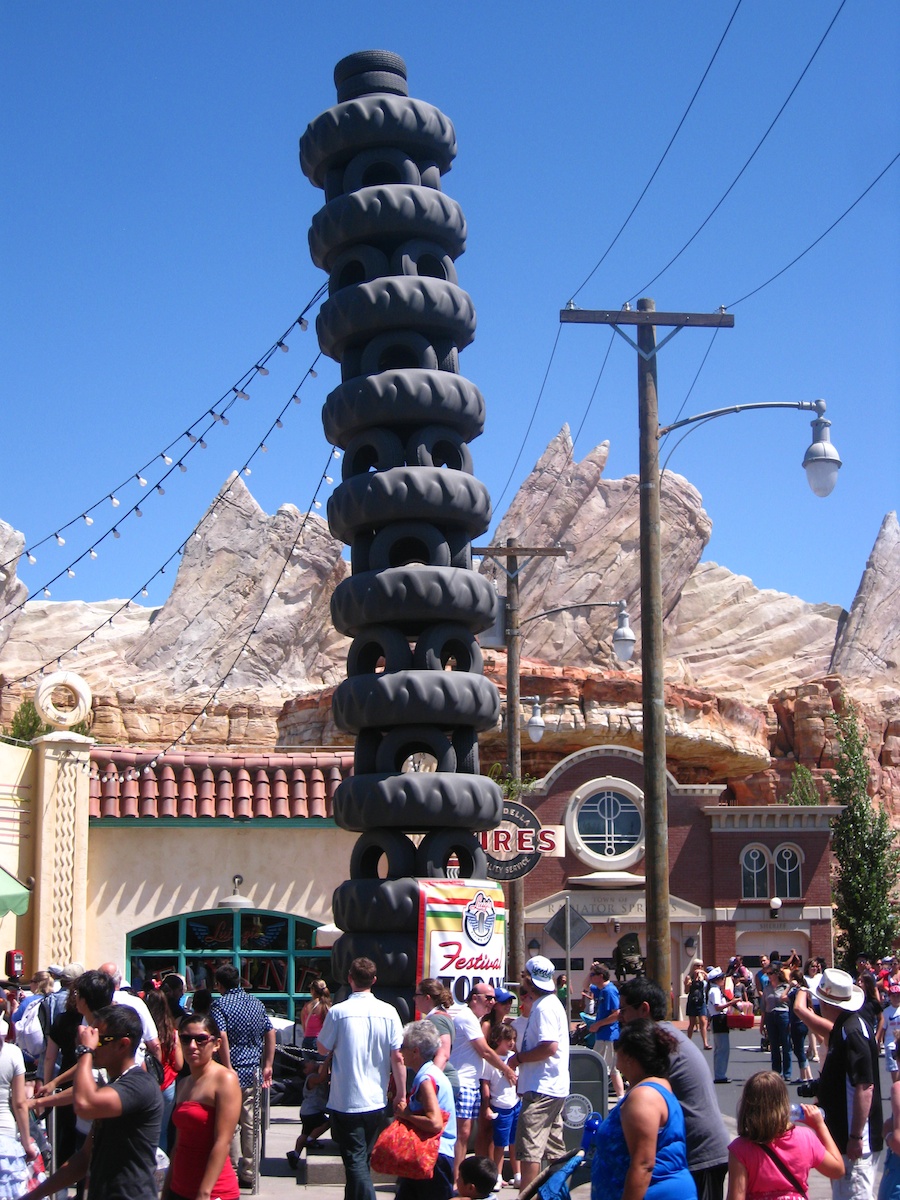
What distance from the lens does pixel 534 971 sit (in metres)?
9.80

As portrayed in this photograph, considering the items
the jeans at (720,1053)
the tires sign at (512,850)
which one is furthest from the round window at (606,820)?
the jeans at (720,1053)

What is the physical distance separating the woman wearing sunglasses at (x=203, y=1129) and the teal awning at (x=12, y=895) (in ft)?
43.6

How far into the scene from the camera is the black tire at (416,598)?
13.5m

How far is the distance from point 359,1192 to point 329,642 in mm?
93148

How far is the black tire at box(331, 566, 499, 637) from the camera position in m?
13.5

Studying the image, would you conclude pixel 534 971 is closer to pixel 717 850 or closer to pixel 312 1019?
pixel 312 1019

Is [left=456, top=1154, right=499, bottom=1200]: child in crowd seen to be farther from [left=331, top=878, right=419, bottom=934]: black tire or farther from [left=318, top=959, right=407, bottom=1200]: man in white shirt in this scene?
[left=331, top=878, right=419, bottom=934]: black tire

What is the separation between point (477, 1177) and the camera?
22.5 ft

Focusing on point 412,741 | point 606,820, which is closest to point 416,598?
point 412,741

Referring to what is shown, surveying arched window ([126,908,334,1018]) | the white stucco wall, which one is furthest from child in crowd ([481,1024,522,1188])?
the white stucco wall

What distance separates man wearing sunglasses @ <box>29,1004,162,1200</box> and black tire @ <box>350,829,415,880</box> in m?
7.14

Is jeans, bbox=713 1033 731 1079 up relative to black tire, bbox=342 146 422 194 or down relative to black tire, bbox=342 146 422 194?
down

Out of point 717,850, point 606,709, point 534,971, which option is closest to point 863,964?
point 534,971

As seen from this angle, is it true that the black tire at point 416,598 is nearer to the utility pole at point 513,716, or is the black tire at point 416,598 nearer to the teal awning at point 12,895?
the teal awning at point 12,895
